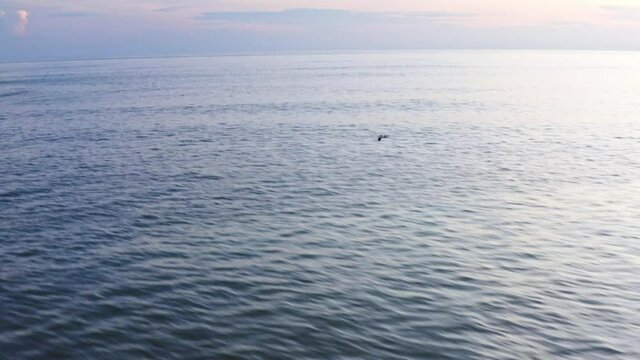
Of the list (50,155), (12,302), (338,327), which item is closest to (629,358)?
(338,327)

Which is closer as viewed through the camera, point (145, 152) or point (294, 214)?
point (294, 214)

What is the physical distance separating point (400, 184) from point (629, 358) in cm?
2595

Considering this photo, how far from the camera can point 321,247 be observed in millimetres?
30344

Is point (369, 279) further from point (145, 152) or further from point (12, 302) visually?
point (145, 152)

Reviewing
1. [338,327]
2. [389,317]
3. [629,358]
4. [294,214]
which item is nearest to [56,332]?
[338,327]

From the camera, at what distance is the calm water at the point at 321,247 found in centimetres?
2088

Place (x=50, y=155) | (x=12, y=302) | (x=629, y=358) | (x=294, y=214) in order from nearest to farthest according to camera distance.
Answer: (x=629, y=358) → (x=12, y=302) → (x=294, y=214) → (x=50, y=155)

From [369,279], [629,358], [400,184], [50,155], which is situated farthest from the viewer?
[50,155]

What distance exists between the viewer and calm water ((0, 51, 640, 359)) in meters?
20.9

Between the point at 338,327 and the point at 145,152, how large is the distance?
43.2m

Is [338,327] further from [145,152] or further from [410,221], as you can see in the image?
[145,152]

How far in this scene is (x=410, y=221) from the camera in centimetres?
3450

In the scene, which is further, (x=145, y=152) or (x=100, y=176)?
(x=145, y=152)

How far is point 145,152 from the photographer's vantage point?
5978cm
